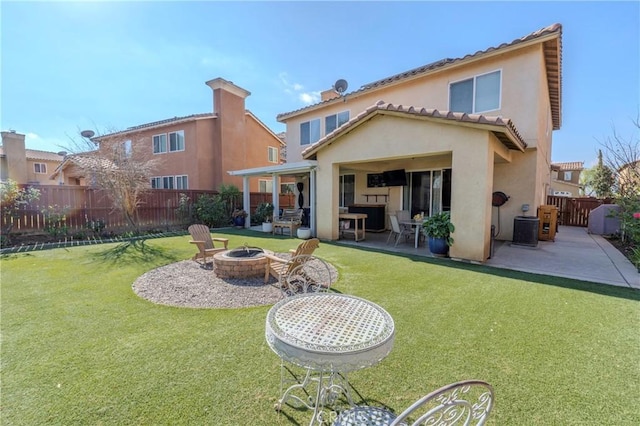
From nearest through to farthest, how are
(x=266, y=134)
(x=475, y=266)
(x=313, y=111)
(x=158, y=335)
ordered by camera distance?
(x=158, y=335) → (x=475, y=266) → (x=313, y=111) → (x=266, y=134)

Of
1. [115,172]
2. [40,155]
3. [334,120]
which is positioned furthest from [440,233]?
[40,155]

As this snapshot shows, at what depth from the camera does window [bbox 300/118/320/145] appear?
1522 centimetres

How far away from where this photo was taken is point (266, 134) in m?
23.3

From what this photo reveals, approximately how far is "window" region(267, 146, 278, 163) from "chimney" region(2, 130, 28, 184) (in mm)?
19432

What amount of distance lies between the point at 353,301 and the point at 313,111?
45.7 feet

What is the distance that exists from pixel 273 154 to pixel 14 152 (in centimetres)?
2013

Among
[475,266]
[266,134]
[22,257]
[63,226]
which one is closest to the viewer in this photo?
[475,266]

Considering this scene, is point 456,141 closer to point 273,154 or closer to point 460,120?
point 460,120

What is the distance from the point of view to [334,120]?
47.6 feet

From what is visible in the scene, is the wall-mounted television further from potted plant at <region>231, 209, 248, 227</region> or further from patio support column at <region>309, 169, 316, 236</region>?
potted plant at <region>231, 209, 248, 227</region>

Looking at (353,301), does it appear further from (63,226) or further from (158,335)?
(63,226)

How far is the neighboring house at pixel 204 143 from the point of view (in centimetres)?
1872

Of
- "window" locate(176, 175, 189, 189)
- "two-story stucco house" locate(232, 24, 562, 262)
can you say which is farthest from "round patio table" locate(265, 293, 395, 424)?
"window" locate(176, 175, 189, 189)

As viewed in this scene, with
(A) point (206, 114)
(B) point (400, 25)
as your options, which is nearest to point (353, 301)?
(B) point (400, 25)
